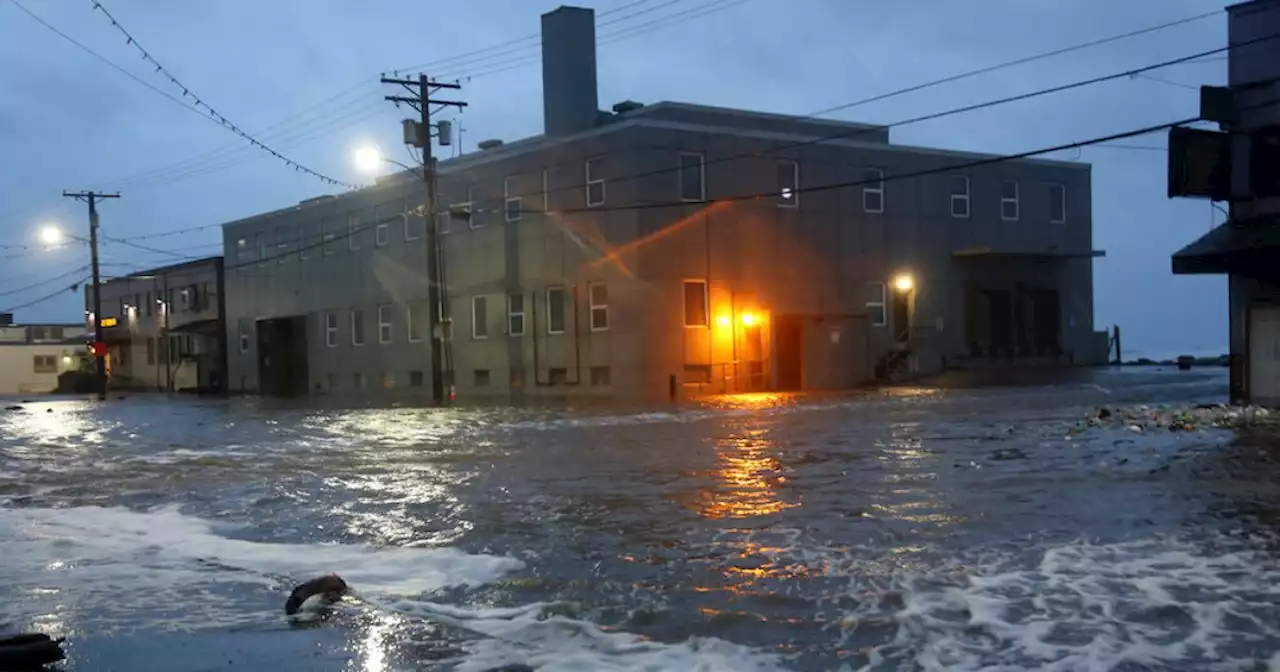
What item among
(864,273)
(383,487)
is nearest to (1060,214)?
(864,273)

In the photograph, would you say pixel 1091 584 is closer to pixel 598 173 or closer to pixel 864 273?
pixel 598 173

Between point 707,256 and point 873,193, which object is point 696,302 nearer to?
point 707,256

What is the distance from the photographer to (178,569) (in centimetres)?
928

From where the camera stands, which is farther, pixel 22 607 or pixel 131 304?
pixel 131 304

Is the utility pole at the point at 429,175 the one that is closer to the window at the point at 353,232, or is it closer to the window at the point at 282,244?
the window at the point at 353,232

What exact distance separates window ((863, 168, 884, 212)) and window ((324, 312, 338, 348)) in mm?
25094

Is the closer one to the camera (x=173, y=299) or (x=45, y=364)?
(x=173, y=299)

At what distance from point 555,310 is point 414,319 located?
30.9 feet

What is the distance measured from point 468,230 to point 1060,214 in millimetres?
24197

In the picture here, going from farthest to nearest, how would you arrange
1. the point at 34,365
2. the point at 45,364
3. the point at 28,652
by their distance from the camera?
the point at 45,364 < the point at 34,365 < the point at 28,652

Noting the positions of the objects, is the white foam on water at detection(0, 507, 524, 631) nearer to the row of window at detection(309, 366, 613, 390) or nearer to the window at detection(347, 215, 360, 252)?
the row of window at detection(309, 366, 613, 390)

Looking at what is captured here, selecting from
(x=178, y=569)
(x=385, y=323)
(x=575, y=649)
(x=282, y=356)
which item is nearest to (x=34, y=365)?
(x=282, y=356)

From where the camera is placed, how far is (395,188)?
46906 millimetres

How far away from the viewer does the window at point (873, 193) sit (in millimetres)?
40625
